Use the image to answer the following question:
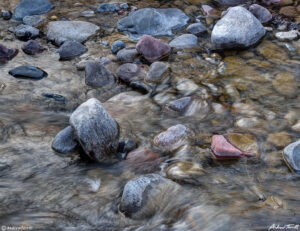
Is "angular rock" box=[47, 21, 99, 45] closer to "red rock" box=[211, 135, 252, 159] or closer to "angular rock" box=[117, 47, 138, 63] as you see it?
"angular rock" box=[117, 47, 138, 63]

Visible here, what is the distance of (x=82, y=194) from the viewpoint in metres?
2.58

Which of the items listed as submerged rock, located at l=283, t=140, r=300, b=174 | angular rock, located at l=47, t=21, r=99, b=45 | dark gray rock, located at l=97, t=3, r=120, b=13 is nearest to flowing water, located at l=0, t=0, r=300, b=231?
submerged rock, located at l=283, t=140, r=300, b=174

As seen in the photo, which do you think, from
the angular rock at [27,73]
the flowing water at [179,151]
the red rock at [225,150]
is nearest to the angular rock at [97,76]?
the flowing water at [179,151]

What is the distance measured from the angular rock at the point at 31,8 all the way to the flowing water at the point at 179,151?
29.5 inches

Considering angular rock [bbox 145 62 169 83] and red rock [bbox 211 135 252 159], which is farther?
angular rock [bbox 145 62 169 83]

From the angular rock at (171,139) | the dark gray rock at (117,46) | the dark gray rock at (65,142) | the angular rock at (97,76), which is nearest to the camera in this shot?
the dark gray rock at (65,142)

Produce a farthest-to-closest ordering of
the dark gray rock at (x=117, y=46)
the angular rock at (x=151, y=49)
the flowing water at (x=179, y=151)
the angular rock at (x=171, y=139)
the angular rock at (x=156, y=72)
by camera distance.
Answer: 1. the dark gray rock at (x=117, y=46)
2. the angular rock at (x=151, y=49)
3. the angular rock at (x=156, y=72)
4. the angular rock at (x=171, y=139)
5. the flowing water at (x=179, y=151)

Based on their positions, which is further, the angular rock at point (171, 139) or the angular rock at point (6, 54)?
the angular rock at point (6, 54)

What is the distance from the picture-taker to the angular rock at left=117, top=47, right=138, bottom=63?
4.60 m

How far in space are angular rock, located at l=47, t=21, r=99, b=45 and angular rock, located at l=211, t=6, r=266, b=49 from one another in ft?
6.20

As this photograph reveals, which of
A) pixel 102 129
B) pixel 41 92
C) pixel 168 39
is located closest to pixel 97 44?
pixel 168 39

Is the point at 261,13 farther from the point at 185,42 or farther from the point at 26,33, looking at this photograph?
the point at 26,33

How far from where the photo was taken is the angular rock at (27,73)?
416 cm

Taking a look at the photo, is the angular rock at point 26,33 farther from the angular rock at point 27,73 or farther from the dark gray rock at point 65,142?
the dark gray rock at point 65,142
